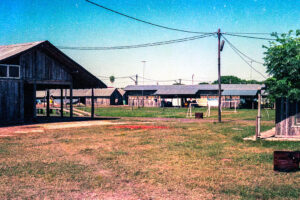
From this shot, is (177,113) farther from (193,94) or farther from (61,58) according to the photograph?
(193,94)

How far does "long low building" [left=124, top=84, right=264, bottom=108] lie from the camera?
192 feet

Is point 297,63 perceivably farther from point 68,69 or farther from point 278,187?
point 68,69

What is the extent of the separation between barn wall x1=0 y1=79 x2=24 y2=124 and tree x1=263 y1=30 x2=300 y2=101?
1696 cm

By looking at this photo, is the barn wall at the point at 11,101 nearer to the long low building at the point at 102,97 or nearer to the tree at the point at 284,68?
the tree at the point at 284,68

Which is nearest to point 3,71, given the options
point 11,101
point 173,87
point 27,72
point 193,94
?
point 27,72

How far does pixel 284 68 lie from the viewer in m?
12.8

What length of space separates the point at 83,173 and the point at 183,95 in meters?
58.2

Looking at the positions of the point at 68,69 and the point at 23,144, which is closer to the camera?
the point at 23,144

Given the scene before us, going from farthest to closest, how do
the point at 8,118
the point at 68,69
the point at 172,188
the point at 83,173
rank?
the point at 68,69, the point at 8,118, the point at 83,173, the point at 172,188

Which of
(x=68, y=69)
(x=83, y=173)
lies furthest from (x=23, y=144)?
(x=68, y=69)

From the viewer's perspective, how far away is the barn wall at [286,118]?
1378cm

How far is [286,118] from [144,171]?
9.12m

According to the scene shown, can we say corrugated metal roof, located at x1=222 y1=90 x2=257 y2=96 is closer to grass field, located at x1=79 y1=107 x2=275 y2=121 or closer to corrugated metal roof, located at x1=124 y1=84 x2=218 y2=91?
corrugated metal roof, located at x1=124 y1=84 x2=218 y2=91

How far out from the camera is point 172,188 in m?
6.34
